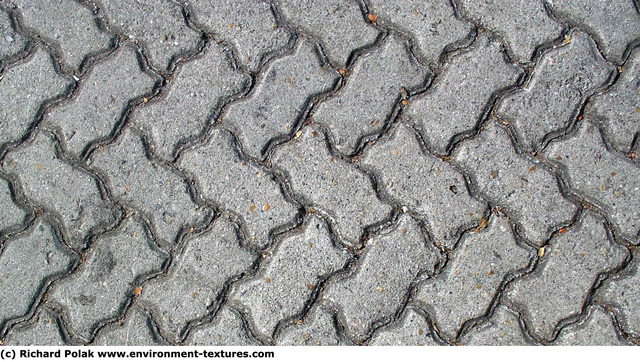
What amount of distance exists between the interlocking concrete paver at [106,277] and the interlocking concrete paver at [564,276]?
1429 millimetres

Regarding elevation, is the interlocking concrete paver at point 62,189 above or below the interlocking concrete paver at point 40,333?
above

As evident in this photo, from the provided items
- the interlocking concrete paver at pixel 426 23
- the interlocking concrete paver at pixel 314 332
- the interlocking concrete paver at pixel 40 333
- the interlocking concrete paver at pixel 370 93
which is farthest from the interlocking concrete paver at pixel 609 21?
the interlocking concrete paver at pixel 40 333

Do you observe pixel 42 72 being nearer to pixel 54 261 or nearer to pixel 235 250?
pixel 54 261

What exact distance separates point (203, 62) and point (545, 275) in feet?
5.20

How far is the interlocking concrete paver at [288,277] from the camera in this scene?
2074 millimetres

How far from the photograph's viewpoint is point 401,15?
2.21 meters

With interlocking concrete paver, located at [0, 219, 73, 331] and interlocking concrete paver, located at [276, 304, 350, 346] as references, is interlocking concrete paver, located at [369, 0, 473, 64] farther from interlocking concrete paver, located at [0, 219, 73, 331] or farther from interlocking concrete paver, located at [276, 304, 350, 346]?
interlocking concrete paver, located at [0, 219, 73, 331]

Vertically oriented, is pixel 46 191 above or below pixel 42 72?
below

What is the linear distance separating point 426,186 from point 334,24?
76cm

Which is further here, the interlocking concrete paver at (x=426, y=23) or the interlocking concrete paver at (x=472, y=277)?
the interlocking concrete paver at (x=426, y=23)

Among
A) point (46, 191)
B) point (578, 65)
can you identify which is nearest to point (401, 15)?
point (578, 65)

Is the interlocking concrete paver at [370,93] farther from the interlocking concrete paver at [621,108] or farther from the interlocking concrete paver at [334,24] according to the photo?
the interlocking concrete paver at [621,108]

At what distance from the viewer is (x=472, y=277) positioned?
208 centimetres

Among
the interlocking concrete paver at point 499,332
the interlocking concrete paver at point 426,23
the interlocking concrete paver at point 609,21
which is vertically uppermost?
the interlocking concrete paver at point 609,21
